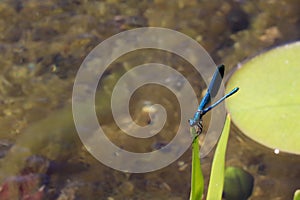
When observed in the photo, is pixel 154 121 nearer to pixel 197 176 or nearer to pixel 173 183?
pixel 173 183

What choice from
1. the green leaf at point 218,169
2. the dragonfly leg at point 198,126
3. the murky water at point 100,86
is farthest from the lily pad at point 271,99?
the dragonfly leg at point 198,126

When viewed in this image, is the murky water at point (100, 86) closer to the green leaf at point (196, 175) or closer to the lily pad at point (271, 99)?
the lily pad at point (271, 99)

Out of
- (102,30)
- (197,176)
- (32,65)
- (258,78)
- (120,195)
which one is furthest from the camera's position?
(102,30)

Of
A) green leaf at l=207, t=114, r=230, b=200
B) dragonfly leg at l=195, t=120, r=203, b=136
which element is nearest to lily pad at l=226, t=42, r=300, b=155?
green leaf at l=207, t=114, r=230, b=200

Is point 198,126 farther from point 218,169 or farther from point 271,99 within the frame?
point 271,99

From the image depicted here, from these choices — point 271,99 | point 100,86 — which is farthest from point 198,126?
point 100,86

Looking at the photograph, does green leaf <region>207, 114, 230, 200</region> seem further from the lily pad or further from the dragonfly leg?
the lily pad

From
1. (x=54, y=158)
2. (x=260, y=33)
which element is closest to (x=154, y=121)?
(x=54, y=158)
